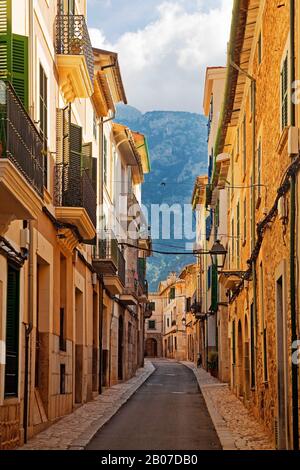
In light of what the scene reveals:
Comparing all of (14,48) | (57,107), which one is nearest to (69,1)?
(57,107)

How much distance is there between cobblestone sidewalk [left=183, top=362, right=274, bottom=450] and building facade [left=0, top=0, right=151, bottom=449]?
332 cm

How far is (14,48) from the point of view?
13.7m

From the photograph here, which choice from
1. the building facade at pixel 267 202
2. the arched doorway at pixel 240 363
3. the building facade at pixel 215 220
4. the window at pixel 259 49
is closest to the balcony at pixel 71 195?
the building facade at pixel 267 202

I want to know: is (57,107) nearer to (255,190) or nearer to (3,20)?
(255,190)

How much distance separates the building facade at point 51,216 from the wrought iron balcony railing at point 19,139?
0.05 feet

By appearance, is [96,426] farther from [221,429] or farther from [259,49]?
[259,49]

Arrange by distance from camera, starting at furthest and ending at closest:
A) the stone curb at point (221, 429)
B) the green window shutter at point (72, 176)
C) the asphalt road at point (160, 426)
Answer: the green window shutter at point (72, 176) < the asphalt road at point (160, 426) < the stone curb at point (221, 429)

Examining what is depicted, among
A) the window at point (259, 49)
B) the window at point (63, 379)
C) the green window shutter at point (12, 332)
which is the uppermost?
the window at point (259, 49)

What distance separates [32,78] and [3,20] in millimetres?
2098

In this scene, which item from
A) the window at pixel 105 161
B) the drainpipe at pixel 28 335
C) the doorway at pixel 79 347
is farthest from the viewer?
the window at pixel 105 161

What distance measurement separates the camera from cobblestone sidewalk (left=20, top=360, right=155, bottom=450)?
1446 centimetres

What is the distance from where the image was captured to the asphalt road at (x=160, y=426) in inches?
575

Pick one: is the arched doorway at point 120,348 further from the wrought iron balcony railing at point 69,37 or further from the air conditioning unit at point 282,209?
the air conditioning unit at point 282,209
